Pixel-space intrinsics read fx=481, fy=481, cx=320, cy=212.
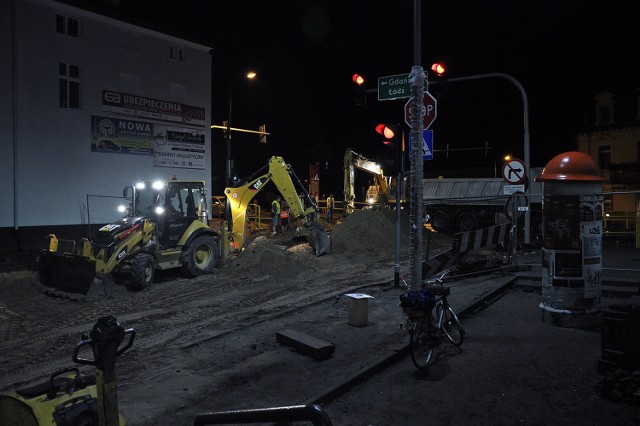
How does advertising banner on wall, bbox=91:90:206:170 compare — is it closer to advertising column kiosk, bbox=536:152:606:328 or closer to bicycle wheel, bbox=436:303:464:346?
bicycle wheel, bbox=436:303:464:346

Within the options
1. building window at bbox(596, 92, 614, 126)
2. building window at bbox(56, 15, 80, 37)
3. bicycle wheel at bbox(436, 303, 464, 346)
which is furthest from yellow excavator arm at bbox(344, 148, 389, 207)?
building window at bbox(596, 92, 614, 126)

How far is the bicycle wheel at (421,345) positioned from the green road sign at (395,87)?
4.43 m

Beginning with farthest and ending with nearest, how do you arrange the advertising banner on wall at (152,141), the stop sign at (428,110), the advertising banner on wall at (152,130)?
1. the advertising banner on wall at (152,130)
2. the advertising banner on wall at (152,141)
3. the stop sign at (428,110)

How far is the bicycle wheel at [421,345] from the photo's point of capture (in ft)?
20.4

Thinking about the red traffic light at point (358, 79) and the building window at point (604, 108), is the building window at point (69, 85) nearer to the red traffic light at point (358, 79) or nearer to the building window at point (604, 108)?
the red traffic light at point (358, 79)

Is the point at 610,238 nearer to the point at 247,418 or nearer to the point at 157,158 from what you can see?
the point at 157,158

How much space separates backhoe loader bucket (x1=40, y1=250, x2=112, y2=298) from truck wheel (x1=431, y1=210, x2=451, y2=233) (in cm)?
1907

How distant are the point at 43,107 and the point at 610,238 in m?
26.1

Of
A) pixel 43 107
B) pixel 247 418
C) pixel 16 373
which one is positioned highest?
pixel 43 107

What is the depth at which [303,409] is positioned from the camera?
2537mm

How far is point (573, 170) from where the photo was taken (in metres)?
8.11

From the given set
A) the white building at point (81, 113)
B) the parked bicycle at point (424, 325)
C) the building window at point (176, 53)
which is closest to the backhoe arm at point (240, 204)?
the white building at point (81, 113)

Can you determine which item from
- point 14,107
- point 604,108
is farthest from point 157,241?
point 604,108

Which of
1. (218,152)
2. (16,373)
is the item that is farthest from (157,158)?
(218,152)
